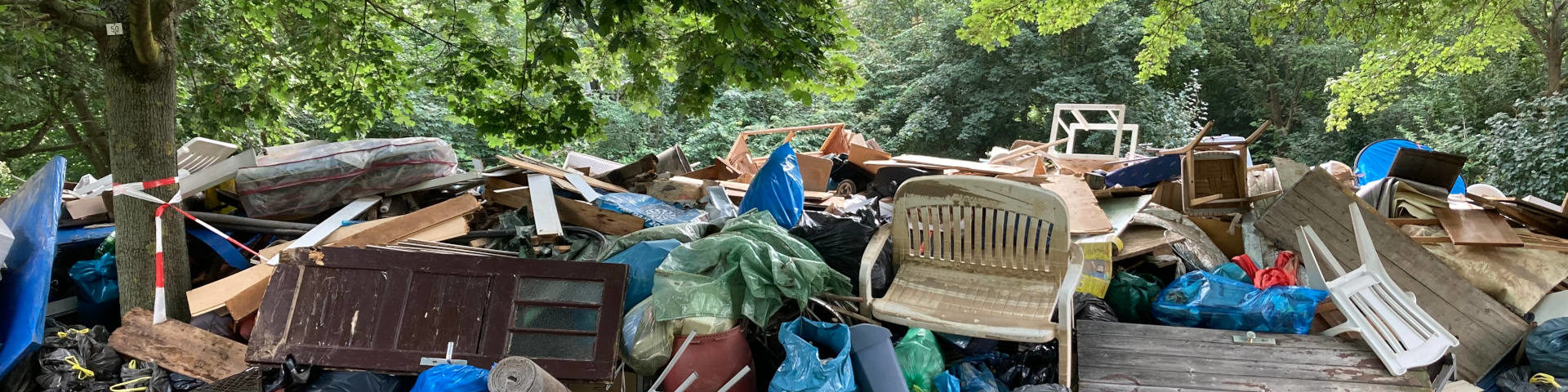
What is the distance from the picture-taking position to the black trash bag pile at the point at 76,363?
3.17 meters

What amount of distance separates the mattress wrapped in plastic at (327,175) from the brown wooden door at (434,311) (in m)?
1.35

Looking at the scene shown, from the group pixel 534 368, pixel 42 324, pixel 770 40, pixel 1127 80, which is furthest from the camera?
pixel 1127 80

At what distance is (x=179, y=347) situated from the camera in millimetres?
3432

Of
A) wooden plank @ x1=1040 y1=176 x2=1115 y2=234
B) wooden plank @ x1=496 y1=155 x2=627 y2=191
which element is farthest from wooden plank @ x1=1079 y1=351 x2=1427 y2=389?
wooden plank @ x1=496 y1=155 x2=627 y2=191

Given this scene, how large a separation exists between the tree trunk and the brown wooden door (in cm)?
68

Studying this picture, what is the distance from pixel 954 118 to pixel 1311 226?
16313 millimetres

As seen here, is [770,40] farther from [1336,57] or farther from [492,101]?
[1336,57]

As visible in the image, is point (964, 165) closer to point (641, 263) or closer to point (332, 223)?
point (641, 263)

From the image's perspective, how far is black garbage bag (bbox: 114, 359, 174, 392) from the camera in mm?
3205

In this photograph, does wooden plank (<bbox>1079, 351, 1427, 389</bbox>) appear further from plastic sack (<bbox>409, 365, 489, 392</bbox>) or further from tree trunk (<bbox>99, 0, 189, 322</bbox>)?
tree trunk (<bbox>99, 0, 189, 322</bbox>)

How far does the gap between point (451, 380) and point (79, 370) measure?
5.20 ft

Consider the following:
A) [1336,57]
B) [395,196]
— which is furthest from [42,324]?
[1336,57]

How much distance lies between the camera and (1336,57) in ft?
65.2

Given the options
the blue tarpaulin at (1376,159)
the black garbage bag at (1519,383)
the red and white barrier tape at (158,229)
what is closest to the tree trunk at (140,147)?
the red and white barrier tape at (158,229)
